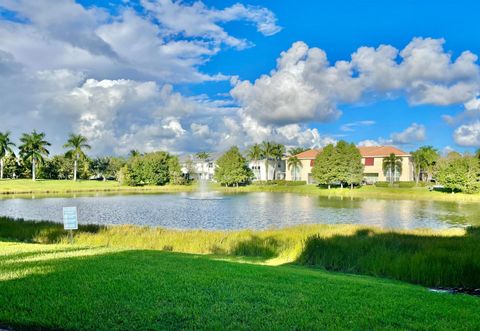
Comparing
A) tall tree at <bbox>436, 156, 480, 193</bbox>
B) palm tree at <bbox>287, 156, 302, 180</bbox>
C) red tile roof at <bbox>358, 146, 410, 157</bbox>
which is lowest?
tall tree at <bbox>436, 156, 480, 193</bbox>

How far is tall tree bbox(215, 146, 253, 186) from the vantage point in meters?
95.9

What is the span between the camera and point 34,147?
88188 mm

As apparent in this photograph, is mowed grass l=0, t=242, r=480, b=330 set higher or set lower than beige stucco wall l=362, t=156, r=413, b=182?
lower

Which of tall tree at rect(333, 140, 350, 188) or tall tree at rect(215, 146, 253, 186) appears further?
tall tree at rect(215, 146, 253, 186)

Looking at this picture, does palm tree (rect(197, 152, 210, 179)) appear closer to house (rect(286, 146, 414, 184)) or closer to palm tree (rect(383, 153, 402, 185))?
house (rect(286, 146, 414, 184))

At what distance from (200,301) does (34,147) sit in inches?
3719

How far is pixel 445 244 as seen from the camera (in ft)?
47.7

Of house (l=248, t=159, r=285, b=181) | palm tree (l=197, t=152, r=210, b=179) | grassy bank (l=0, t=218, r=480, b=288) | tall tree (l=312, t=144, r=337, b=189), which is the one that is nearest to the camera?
grassy bank (l=0, t=218, r=480, b=288)

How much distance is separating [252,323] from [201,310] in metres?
0.86

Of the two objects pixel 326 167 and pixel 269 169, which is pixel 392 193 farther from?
pixel 269 169

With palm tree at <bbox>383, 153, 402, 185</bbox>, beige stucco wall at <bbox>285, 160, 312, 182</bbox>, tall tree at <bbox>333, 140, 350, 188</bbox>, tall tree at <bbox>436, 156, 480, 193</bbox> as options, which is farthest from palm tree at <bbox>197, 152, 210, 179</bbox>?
tall tree at <bbox>436, 156, 480, 193</bbox>

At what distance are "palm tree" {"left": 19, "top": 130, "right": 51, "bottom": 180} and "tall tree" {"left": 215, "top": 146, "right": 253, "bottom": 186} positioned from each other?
40812 millimetres

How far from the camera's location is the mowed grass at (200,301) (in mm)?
5344

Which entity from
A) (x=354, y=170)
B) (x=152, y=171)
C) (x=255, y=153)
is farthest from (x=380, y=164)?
(x=152, y=171)
